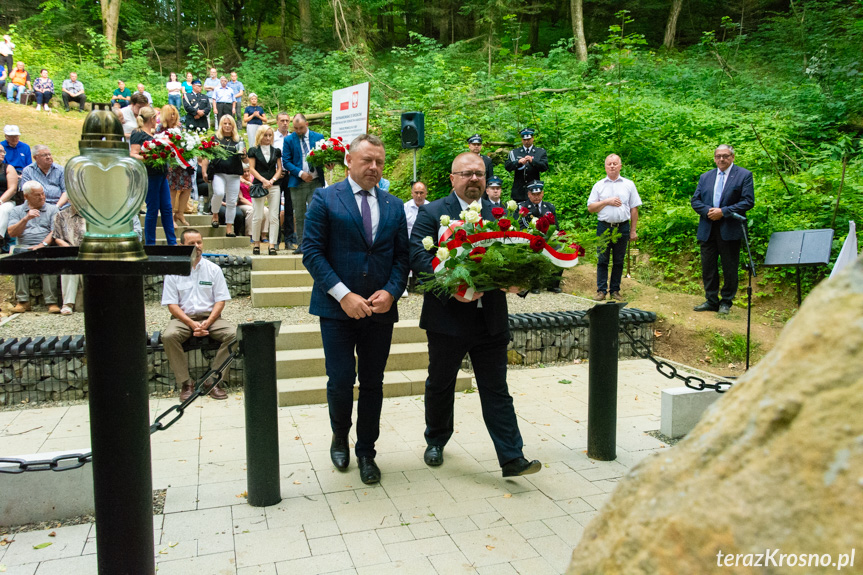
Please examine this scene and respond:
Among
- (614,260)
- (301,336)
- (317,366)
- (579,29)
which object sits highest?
(579,29)

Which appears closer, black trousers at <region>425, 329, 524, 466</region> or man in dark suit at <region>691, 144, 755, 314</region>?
black trousers at <region>425, 329, 524, 466</region>

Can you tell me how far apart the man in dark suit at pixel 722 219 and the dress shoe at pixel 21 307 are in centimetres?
942

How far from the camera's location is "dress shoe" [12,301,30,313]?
877cm

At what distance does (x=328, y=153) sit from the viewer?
980 centimetres

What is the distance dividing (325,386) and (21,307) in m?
5.03

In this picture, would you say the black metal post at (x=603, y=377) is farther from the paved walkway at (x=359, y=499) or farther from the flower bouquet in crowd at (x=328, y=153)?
the flower bouquet in crowd at (x=328, y=153)

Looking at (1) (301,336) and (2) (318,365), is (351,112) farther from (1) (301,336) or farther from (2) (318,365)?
(2) (318,365)

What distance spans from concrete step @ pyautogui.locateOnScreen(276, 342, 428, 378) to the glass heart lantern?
15.3 feet

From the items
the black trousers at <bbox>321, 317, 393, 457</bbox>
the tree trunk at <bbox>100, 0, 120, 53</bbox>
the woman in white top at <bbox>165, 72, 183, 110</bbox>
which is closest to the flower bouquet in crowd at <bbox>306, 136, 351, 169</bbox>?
the black trousers at <bbox>321, 317, 393, 457</bbox>

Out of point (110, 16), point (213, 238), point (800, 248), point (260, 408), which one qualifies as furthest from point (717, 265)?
point (110, 16)

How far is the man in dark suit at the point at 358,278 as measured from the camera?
457cm

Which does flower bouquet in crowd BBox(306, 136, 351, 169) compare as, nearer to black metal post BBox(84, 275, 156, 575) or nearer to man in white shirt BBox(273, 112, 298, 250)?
man in white shirt BBox(273, 112, 298, 250)

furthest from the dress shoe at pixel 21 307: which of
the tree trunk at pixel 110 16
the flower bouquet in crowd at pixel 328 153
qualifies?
the tree trunk at pixel 110 16

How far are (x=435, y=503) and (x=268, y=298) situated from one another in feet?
17.1
